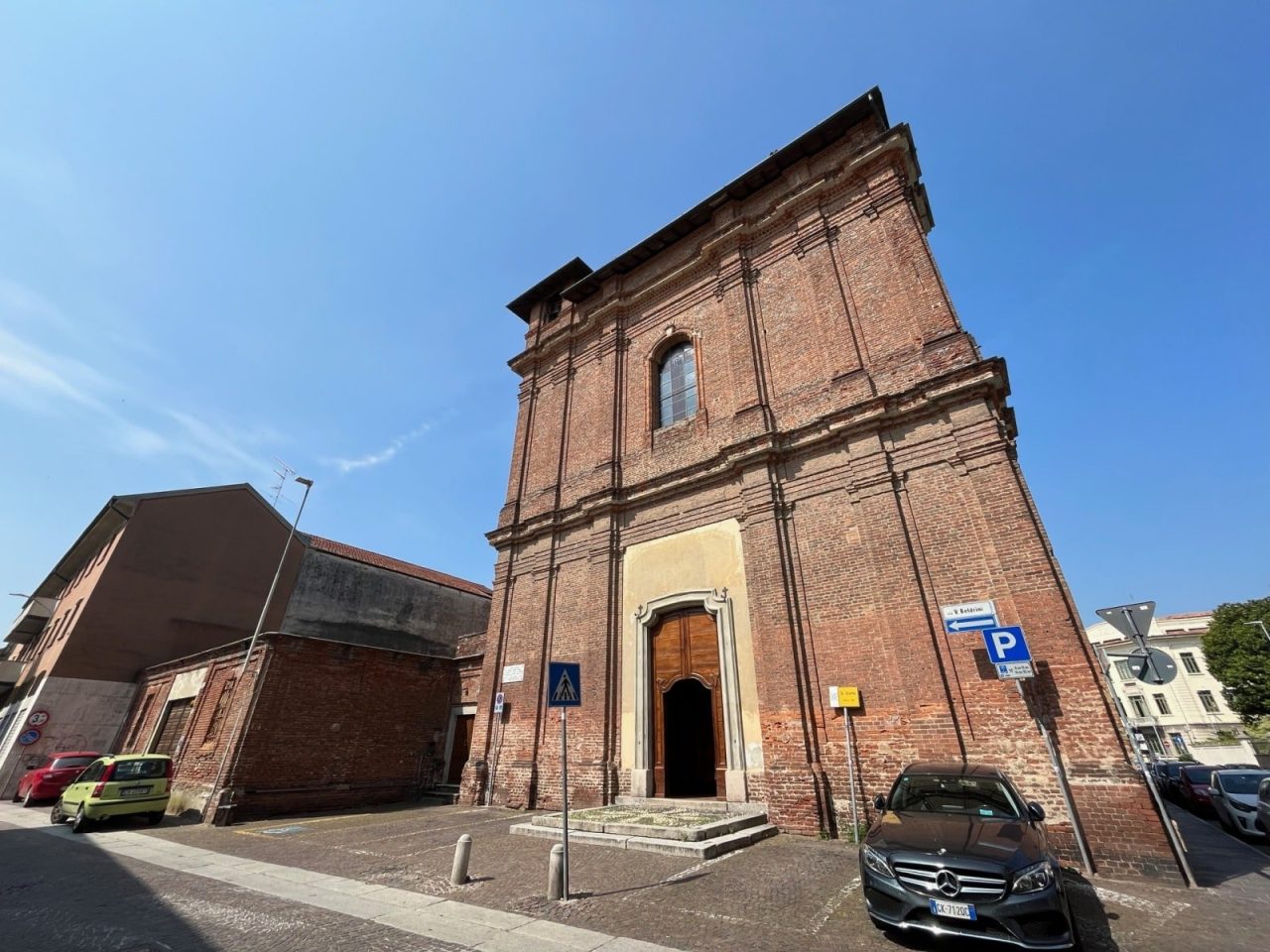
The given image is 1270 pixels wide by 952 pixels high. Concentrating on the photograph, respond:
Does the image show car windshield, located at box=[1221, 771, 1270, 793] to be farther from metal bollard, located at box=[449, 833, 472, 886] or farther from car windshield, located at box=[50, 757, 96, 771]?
car windshield, located at box=[50, 757, 96, 771]

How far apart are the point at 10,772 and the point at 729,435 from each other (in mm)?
27657

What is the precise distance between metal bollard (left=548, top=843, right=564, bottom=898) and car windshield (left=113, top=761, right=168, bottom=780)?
13197mm

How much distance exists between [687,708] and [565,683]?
7.31m

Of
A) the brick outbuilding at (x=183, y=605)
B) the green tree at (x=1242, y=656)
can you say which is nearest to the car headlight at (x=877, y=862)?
the brick outbuilding at (x=183, y=605)

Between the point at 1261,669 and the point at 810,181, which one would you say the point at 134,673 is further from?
the point at 1261,669

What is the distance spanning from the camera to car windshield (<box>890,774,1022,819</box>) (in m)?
5.61

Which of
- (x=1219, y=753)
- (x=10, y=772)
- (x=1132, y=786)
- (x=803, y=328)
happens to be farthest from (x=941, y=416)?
(x=1219, y=753)

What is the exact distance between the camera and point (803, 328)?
43.5ft

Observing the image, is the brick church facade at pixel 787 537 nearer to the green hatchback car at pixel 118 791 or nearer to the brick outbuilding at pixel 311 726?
the brick outbuilding at pixel 311 726

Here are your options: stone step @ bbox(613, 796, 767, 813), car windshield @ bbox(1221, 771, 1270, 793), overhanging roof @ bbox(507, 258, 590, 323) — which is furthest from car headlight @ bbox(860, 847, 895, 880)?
overhanging roof @ bbox(507, 258, 590, 323)

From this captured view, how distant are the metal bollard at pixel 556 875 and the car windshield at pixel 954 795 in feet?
12.1

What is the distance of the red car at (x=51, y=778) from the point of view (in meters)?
17.2

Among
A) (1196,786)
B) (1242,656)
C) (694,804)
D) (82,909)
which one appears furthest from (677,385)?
(1242,656)

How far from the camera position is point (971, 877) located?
449 cm
